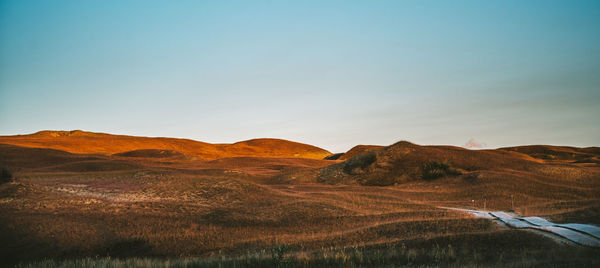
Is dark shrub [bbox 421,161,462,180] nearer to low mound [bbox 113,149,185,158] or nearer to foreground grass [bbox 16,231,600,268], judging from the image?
Answer: foreground grass [bbox 16,231,600,268]

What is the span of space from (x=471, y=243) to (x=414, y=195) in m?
17.5

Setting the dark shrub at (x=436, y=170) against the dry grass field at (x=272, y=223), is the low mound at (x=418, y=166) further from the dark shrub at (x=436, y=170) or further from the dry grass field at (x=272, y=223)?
the dry grass field at (x=272, y=223)

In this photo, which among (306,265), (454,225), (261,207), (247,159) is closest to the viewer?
(306,265)

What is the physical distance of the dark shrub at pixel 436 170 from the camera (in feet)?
115

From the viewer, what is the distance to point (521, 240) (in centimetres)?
957

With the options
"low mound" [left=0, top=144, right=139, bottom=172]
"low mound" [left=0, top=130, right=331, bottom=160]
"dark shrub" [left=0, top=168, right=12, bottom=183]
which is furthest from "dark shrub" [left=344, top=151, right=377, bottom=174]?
"low mound" [left=0, top=130, right=331, bottom=160]

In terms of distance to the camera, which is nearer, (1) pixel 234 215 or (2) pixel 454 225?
(2) pixel 454 225

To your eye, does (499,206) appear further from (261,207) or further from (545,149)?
(545,149)

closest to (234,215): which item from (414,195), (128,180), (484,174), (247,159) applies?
(128,180)

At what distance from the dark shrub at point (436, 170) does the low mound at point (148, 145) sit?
47.6 m

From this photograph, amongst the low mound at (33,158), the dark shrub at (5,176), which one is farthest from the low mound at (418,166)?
the low mound at (33,158)

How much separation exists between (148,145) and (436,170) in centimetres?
7555

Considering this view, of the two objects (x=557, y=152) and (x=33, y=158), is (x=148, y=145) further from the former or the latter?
(x=557, y=152)

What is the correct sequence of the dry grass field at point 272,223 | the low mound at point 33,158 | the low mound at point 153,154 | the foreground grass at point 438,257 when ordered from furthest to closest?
the low mound at point 153,154
the low mound at point 33,158
the dry grass field at point 272,223
the foreground grass at point 438,257
